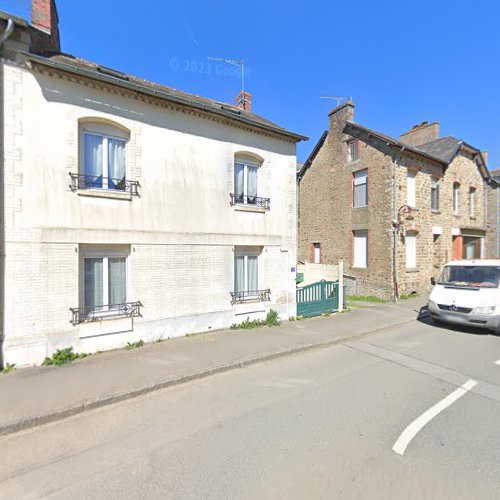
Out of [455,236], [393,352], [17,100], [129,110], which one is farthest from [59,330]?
[455,236]

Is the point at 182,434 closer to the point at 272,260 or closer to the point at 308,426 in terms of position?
the point at 308,426

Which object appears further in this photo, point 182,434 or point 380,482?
point 182,434

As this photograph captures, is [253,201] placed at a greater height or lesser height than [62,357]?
greater

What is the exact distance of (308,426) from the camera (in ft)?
11.6

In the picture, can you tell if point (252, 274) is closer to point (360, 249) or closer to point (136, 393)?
point (136, 393)

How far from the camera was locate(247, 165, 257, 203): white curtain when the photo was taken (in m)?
8.15

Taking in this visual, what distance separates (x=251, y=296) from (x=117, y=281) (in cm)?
350

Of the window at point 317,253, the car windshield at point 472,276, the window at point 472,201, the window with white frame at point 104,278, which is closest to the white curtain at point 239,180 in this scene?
the window with white frame at point 104,278

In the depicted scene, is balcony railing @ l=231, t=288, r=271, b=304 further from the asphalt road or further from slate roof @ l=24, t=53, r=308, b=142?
slate roof @ l=24, t=53, r=308, b=142

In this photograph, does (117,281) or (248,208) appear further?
(248,208)

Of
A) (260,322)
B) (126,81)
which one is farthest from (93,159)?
(260,322)

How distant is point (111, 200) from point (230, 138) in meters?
3.37

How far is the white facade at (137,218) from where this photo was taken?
523 cm

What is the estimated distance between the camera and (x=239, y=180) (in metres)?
7.98
